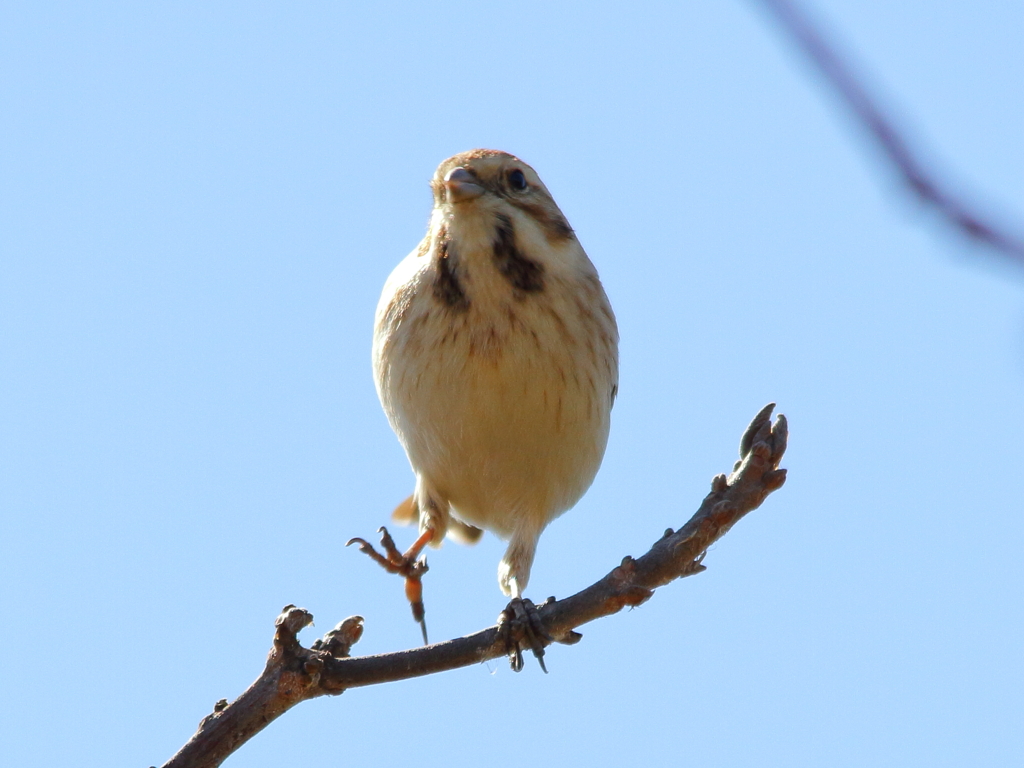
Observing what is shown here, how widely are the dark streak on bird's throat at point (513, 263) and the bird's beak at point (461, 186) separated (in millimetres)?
180

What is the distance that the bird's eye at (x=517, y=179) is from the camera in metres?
6.61

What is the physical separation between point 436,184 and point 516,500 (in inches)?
68.3

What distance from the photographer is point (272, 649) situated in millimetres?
4395

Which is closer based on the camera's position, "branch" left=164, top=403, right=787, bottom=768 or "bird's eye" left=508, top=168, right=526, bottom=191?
"branch" left=164, top=403, right=787, bottom=768

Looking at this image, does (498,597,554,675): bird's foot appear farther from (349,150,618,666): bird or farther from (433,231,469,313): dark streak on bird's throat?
(433,231,469,313): dark streak on bird's throat

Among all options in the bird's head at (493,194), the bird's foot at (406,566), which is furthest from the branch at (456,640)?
the bird's head at (493,194)

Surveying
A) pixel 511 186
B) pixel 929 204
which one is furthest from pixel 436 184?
pixel 929 204

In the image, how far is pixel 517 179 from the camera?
6.66 meters

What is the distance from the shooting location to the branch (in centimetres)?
409

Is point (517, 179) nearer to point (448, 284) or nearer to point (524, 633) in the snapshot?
point (448, 284)

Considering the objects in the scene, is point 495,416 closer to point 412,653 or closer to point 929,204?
point 412,653

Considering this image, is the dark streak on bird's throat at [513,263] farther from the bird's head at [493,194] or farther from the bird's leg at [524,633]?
the bird's leg at [524,633]

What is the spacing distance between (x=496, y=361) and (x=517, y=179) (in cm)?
113

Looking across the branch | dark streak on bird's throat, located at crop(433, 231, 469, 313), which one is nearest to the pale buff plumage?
dark streak on bird's throat, located at crop(433, 231, 469, 313)
